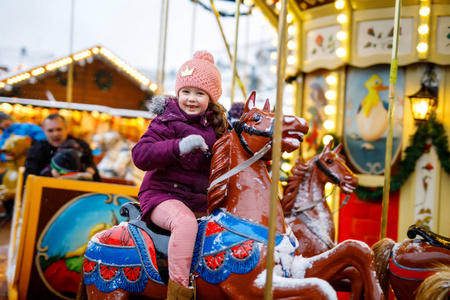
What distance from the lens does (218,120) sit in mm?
2623

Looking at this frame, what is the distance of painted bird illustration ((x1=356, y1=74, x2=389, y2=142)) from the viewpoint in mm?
6016

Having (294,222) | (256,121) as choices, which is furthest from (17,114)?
(256,121)

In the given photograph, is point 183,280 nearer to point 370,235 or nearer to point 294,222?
point 294,222

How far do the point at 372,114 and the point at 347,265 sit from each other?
4.22 metres

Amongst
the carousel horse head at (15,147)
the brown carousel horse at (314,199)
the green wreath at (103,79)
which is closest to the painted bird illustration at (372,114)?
the brown carousel horse at (314,199)

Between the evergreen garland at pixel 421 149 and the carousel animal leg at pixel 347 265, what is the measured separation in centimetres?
383

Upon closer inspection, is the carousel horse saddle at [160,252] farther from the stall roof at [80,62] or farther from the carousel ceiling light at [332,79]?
the stall roof at [80,62]

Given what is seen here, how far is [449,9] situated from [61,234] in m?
5.07

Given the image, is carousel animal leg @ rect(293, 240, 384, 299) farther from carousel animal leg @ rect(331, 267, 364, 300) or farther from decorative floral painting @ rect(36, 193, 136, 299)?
decorative floral painting @ rect(36, 193, 136, 299)

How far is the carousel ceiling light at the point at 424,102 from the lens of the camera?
5.46 metres

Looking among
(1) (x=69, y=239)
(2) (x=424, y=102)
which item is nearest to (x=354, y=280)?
(1) (x=69, y=239)

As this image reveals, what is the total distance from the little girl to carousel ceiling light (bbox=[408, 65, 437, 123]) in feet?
12.1

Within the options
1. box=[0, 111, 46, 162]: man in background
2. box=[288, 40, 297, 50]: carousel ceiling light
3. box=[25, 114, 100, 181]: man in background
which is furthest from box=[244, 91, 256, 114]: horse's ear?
box=[0, 111, 46, 162]: man in background

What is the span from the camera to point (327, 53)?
6.38 meters
